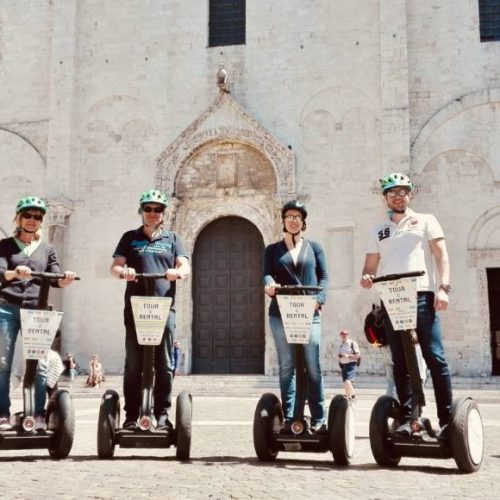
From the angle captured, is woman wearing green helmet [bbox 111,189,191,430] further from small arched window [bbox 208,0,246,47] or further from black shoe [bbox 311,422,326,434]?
small arched window [bbox 208,0,246,47]

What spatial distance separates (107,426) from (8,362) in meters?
0.99

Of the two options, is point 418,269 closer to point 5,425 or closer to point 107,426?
point 107,426

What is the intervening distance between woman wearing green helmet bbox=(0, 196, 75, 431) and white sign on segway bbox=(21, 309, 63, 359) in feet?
0.81

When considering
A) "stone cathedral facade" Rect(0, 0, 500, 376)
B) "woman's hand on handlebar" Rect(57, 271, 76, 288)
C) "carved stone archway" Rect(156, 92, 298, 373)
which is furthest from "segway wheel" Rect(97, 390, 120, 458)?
"carved stone archway" Rect(156, 92, 298, 373)

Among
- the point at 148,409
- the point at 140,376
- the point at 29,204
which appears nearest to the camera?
the point at 148,409

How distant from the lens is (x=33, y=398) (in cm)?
552

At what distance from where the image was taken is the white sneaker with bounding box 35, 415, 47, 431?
5508mm

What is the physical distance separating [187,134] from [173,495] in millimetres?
15977

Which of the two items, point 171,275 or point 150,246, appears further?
point 150,246

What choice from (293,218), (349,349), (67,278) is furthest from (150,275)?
(349,349)

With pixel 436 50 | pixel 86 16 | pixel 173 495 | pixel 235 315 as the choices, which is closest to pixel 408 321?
pixel 173 495

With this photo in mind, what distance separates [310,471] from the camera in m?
5.07

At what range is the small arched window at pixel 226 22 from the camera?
20219mm

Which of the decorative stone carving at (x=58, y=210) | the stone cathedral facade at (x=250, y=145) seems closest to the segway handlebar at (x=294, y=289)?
the stone cathedral facade at (x=250, y=145)
